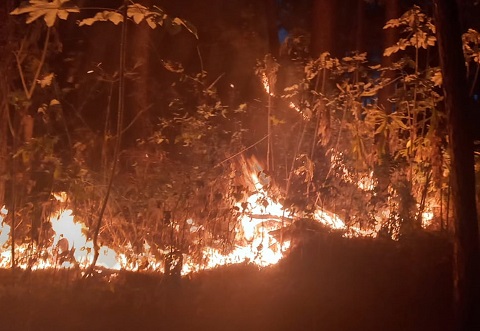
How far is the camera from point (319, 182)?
735 centimetres

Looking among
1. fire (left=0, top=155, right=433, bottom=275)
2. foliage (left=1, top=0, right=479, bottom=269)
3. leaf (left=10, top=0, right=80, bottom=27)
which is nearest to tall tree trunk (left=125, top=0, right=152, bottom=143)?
foliage (left=1, top=0, right=479, bottom=269)

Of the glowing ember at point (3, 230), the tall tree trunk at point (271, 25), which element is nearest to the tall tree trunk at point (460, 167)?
the tall tree trunk at point (271, 25)

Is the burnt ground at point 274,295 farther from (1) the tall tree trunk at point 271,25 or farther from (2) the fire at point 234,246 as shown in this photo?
(1) the tall tree trunk at point 271,25

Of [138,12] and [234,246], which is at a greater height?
[138,12]

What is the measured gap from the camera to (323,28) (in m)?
9.07

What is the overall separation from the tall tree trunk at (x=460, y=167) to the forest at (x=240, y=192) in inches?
0.6

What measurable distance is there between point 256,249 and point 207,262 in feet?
1.83

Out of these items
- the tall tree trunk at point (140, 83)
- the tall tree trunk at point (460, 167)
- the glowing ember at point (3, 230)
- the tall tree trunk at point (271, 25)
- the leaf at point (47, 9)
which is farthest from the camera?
the tall tree trunk at point (271, 25)

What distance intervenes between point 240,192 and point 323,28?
3.15 metres

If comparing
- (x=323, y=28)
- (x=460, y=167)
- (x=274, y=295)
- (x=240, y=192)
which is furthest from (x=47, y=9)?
(x=323, y=28)

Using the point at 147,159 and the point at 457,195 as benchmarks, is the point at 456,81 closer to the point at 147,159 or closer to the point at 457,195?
the point at 457,195

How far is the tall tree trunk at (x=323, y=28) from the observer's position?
29.5 feet

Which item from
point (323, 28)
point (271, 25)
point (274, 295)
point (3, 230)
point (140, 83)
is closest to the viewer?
point (274, 295)

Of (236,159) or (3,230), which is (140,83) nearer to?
(236,159)
